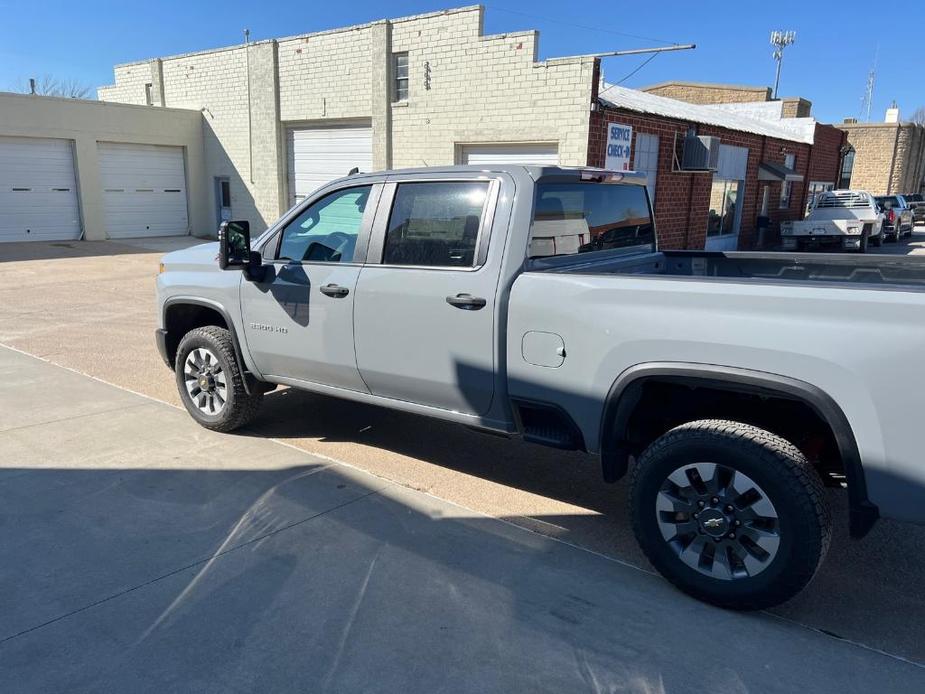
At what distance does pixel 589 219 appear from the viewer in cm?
445

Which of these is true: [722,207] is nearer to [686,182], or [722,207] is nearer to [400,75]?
[686,182]

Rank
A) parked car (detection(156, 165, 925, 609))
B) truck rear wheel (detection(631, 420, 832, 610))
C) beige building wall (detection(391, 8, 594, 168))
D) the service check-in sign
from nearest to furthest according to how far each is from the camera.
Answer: parked car (detection(156, 165, 925, 609)) → truck rear wheel (detection(631, 420, 832, 610)) → beige building wall (detection(391, 8, 594, 168)) → the service check-in sign

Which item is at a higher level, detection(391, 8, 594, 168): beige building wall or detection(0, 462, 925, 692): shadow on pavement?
detection(391, 8, 594, 168): beige building wall

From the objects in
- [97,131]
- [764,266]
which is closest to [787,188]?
[97,131]

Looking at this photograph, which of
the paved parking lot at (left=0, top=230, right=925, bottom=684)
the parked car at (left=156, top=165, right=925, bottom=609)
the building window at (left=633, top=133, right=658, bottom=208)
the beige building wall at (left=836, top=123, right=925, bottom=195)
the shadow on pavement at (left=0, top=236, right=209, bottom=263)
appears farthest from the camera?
the beige building wall at (left=836, top=123, right=925, bottom=195)

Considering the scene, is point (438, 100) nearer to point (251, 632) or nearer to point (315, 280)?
point (315, 280)

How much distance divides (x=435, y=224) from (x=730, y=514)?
2.20 metres

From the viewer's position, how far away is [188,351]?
5527 mm

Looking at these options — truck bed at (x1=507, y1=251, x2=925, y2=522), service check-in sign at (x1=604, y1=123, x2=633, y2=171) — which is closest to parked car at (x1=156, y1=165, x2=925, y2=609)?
truck bed at (x1=507, y1=251, x2=925, y2=522)

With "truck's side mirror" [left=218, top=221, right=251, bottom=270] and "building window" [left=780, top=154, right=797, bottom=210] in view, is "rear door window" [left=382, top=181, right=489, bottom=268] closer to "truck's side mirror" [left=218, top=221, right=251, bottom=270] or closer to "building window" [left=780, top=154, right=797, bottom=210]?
"truck's side mirror" [left=218, top=221, right=251, bottom=270]

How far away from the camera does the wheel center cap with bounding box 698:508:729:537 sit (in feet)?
10.6

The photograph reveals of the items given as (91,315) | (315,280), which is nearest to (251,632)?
(315,280)

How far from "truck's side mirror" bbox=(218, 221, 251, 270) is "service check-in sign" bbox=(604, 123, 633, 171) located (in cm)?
1075

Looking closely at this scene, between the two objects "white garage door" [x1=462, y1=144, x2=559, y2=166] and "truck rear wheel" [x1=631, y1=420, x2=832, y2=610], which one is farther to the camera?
"white garage door" [x1=462, y1=144, x2=559, y2=166]
